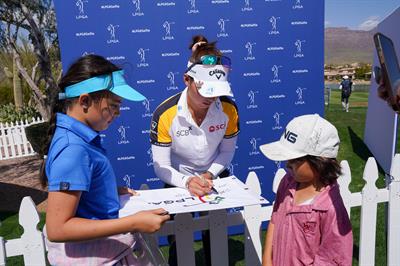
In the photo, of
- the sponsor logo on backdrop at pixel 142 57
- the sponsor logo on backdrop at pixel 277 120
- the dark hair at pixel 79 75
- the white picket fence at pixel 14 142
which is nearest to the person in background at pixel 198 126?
the dark hair at pixel 79 75

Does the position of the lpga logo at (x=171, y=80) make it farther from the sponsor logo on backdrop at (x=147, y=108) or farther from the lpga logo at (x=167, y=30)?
the lpga logo at (x=167, y=30)

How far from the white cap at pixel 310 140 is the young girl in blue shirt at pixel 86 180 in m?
0.68

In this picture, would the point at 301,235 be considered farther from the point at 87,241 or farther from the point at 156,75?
the point at 156,75

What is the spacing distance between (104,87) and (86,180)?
0.42 m

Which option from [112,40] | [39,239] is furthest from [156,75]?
[39,239]

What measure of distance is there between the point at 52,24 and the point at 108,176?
18070 mm

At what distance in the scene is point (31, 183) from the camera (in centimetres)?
794

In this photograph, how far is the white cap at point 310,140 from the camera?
5.46ft

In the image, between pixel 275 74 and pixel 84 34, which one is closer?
pixel 84 34

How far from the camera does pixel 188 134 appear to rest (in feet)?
7.79

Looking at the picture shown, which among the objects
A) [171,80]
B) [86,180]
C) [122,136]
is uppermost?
[171,80]

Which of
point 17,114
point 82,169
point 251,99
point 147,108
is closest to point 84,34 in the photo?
point 147,108

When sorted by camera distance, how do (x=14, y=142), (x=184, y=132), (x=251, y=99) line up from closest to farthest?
(x=184, y=132) < (x=251, y=99) < (x=14, y=142)

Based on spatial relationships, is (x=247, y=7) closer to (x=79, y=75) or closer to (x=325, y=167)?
(x=325, y=167)
